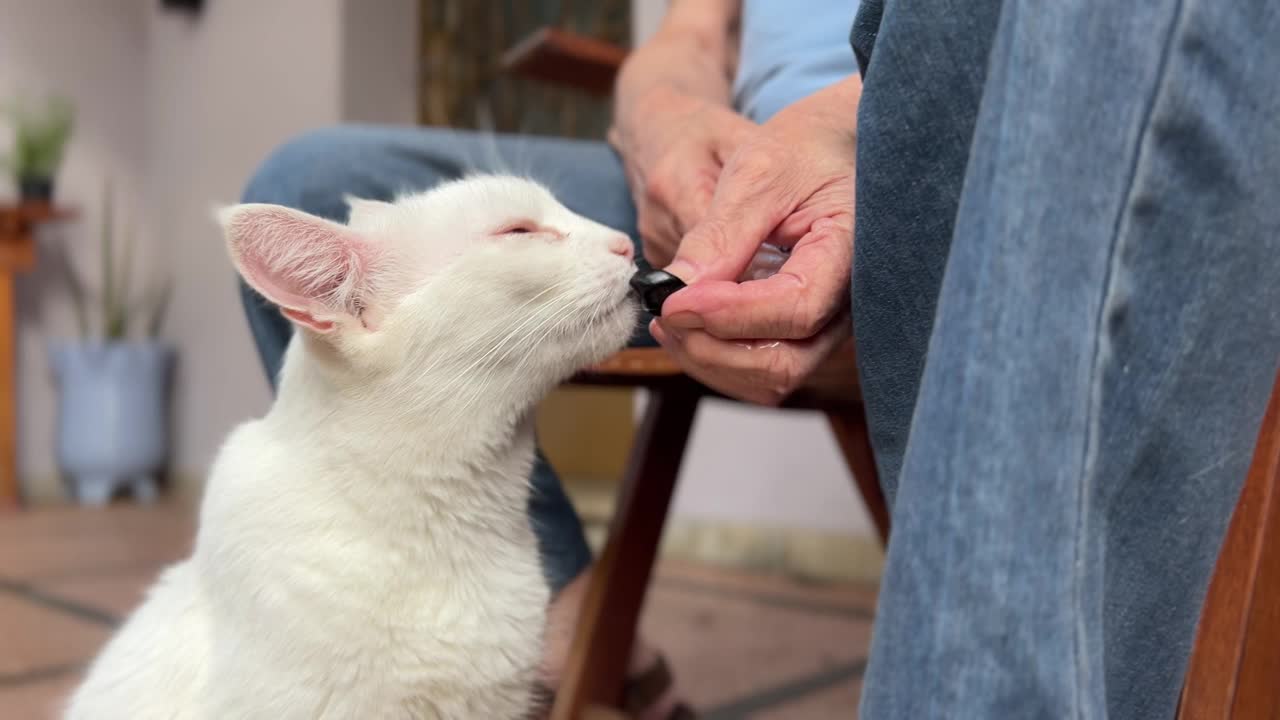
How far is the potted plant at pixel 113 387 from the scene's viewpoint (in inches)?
122

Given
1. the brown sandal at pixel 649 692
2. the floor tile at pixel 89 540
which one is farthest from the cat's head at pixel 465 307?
the floor tile at pixel 89 540

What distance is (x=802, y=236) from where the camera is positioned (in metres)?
0.56

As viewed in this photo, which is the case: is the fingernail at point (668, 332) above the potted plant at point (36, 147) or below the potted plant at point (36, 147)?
above

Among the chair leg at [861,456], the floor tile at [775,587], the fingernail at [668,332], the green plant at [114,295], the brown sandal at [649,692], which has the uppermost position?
the fingernail at [668,332]

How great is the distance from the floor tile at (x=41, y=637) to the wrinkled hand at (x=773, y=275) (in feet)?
3.82

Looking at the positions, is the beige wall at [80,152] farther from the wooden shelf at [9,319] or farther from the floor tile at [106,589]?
the floor tile at [106,589]

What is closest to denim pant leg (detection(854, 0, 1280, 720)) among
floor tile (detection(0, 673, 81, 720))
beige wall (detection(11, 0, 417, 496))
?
floor tile (detection(0, 673, 81, 720))

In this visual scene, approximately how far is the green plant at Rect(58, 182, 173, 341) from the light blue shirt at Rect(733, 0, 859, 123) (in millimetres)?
2858

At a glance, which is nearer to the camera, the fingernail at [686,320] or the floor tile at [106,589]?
the fingernail at [686,320]

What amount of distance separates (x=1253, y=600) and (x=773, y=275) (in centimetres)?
26

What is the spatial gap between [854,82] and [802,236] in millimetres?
151

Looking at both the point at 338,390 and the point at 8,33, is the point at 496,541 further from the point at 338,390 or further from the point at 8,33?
the point at 8,33

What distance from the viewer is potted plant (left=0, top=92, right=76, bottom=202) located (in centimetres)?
288

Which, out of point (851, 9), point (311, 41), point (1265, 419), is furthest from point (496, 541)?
point (311, 41)
